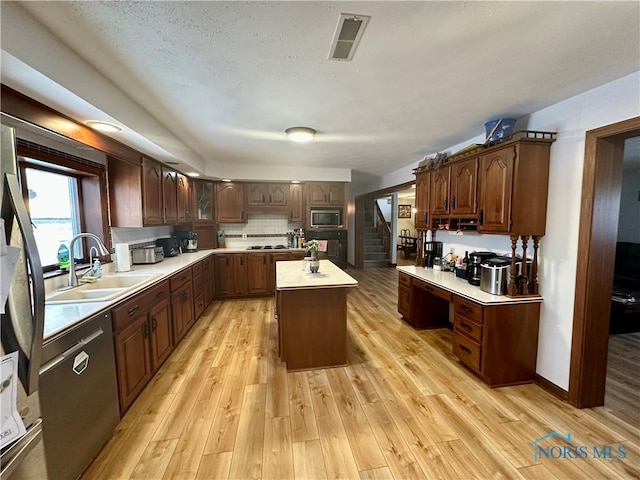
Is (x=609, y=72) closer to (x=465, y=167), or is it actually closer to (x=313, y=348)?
(x=465, y=167)

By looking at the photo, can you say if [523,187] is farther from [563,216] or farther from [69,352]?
[69,352]

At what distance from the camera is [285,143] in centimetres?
341

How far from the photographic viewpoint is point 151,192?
313cm

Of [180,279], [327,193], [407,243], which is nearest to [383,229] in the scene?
[407,243]

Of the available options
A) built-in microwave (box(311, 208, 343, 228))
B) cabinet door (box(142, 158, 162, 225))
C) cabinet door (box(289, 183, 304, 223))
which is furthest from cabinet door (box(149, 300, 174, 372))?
built-in microwave (box(311, 208, 343, 228))

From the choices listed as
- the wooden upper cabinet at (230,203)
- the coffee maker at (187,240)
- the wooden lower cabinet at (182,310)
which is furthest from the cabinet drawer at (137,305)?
the wooden upper cabinet at (230,203)

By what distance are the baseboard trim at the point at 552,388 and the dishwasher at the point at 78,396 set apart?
3.38m

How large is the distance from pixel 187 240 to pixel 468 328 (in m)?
4.25

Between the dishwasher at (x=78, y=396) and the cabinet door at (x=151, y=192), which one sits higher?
the cabinet door at (x=151, y=192)

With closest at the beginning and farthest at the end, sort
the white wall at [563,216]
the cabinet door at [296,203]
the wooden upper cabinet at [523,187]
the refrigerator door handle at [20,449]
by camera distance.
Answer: the refrigerator door handle at [20,449]
the white wall at [563,216]
the wooden upper cabinet at [523,187]
the cabinet door at [296,203]

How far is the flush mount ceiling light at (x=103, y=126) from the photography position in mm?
2003

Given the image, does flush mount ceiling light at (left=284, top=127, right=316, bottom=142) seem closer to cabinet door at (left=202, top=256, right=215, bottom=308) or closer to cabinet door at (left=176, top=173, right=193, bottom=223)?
cabinet door at (left=176, top=173, right=193, bottom=223)

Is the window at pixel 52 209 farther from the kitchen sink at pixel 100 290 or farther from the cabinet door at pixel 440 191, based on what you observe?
the cabinet door at pixel 440 191

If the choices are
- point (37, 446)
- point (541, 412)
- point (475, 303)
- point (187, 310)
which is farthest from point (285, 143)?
point (541, 412)
